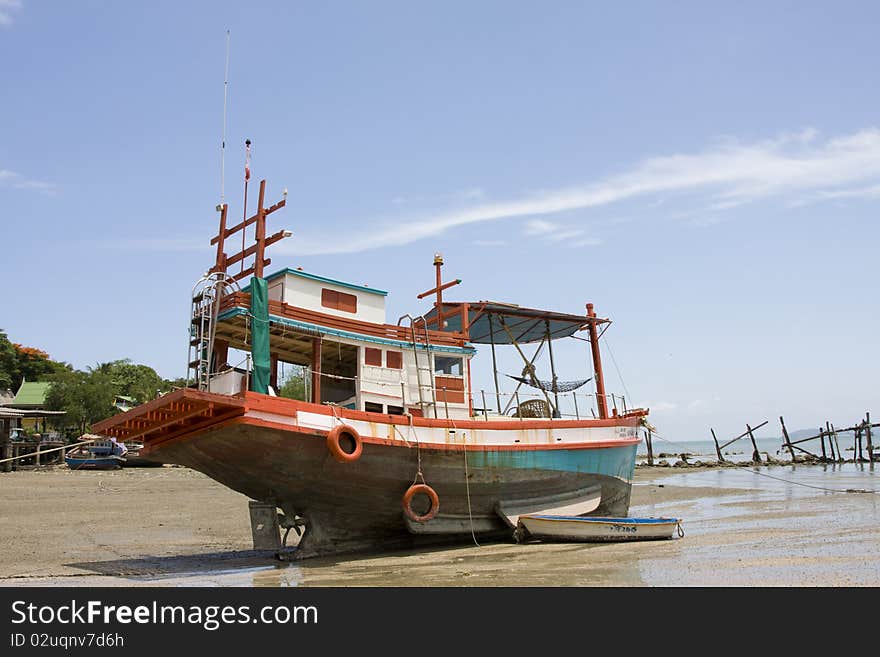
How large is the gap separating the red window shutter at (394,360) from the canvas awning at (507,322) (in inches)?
101

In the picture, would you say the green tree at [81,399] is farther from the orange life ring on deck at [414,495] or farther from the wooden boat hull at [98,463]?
the orange life ring on deck at [414,495]

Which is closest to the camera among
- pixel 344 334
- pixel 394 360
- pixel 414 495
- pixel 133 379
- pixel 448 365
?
pixel 414 495

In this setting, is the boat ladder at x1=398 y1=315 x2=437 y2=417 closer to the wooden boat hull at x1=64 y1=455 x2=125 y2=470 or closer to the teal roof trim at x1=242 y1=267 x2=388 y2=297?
the teal roof trim at x1=242 y1=267 x2=388 y2=297

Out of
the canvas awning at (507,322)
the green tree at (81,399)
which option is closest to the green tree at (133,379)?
the green tree at (81,399)

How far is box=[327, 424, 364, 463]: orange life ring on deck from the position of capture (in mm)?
13406

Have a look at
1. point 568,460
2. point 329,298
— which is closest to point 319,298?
point 329,298

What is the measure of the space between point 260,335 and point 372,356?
3.02 meters

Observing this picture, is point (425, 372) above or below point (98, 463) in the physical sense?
above

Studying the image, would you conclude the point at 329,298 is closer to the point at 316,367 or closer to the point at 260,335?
the point at 316,367

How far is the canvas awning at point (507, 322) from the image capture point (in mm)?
18531

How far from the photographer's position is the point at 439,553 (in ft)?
48.2
